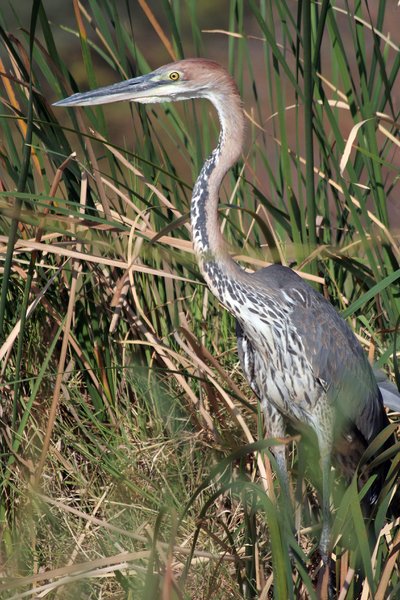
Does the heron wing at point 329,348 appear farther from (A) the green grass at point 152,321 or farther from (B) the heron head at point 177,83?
(B) the heron head at point 177,83

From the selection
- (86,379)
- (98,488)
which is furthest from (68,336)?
(98,488)

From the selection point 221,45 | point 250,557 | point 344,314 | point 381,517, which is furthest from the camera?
point 221,45

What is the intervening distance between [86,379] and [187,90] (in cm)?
81

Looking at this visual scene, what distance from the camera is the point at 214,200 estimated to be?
233 centimetres

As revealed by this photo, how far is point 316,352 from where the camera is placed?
98.5 inches

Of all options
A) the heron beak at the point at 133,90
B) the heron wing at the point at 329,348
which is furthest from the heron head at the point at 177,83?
the heron wing at the point at 329,348

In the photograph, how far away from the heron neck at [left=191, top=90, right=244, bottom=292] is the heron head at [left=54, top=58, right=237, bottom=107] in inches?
2.7

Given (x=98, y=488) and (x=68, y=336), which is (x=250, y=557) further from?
(x=68, y=336)

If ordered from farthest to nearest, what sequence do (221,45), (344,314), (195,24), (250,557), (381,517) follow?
1. (221,45)
2. (195,24)
3. (344,314)
4. (250,557)
5. (381,517)

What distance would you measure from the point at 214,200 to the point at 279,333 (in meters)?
0.38

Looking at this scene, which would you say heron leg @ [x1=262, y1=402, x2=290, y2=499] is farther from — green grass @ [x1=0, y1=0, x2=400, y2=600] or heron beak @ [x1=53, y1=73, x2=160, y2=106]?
heron beak @ [x1=53, y1=73, x2=160, y2=106]

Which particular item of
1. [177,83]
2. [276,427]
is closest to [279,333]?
[276,427]

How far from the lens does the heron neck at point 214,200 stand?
2328mm

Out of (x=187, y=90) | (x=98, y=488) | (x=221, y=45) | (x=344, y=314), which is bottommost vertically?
(x=221, y=45)
